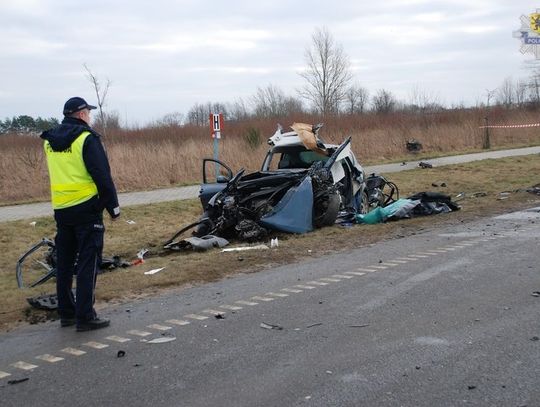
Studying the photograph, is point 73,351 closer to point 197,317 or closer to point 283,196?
point 197,317

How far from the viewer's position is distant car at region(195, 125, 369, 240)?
1023 cm

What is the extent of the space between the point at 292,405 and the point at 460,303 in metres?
2.59

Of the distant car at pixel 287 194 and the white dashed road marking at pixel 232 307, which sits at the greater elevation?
the distant car at pixel 287 194

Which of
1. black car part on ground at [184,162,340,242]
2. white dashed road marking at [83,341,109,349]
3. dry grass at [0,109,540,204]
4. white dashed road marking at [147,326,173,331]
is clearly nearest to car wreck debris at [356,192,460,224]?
black car part on ground at [184,162,340,242]

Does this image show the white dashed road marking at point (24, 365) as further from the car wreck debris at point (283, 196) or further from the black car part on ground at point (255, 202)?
the black car part on ground at point (255, 202)

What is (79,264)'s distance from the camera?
17.5ft

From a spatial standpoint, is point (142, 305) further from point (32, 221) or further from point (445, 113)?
point (445, 113)

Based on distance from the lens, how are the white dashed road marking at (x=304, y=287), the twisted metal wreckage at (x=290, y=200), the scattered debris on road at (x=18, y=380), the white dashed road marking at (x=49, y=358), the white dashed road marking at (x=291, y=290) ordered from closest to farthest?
1. the scattered debris on road at (x=18, y=380)
2. the white dashed road marking at (x=49, y=358)
3. the white dashed road marking at (x=291, y=290)
4. the white dashed road marking at (x=304, y=287)
5. the twisted metal wreckage at (x=290, y=200)

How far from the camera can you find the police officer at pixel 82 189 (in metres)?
5.20

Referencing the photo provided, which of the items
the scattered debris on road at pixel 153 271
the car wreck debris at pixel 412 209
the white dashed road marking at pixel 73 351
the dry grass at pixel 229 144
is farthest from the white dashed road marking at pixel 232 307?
the dry grass at pixel 229 144

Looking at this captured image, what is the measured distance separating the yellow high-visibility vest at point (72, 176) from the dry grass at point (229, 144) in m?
12.5

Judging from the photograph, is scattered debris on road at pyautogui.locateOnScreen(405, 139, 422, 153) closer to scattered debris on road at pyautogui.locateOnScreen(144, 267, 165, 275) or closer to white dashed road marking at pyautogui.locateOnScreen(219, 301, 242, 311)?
scattered debris on road at pyautogui.locateOnScreen(144, 267, 165, 275)

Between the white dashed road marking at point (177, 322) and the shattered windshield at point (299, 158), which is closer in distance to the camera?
the white dashed road marking at point (177, 322)

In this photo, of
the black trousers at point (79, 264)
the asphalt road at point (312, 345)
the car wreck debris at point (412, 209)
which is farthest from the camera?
the car wreck debris at point (412, 209)
